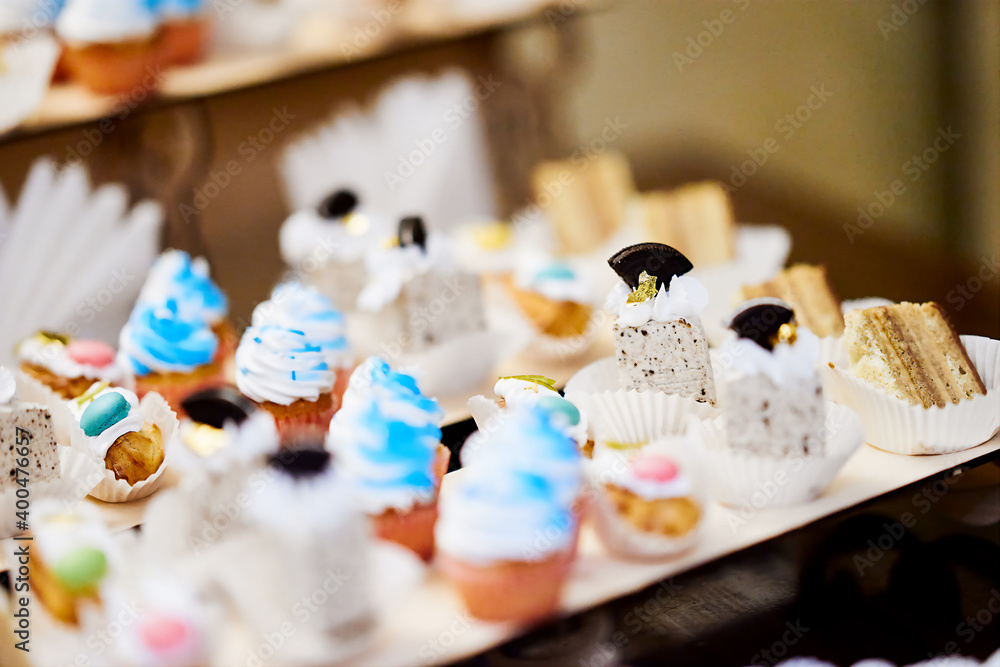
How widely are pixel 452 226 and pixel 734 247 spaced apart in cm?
182

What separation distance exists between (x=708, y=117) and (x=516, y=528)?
13.3ft

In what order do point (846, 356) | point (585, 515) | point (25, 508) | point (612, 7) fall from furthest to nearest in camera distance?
point (612, 7), point (846, 356), point (25, 508), point (585, 515)

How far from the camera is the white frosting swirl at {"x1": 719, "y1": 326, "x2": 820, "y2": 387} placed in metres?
1.60

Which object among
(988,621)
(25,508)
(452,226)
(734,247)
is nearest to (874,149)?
(734,247)

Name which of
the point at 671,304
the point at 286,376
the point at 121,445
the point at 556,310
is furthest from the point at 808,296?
the point at 121,445

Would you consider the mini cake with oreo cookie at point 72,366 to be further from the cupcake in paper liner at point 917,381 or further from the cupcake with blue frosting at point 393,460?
the cupcake in paper liner at point 917,381

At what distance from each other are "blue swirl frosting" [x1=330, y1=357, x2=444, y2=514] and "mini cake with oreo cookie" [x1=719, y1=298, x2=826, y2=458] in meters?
0.57

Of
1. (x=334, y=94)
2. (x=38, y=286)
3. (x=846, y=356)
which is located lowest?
(x=846, y=356)

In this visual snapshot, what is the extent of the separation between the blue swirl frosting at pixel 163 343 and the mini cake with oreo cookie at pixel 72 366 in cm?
6

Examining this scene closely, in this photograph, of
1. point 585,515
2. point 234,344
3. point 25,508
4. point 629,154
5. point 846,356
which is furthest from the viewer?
point 629,154

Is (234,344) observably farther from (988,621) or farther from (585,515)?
(988,621)

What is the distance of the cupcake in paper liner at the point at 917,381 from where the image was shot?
1.82 metres

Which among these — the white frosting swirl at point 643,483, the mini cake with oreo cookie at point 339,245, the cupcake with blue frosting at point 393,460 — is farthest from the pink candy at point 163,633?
the mini cake with oreo cookie at point 339,245

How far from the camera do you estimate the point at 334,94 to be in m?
3.96
